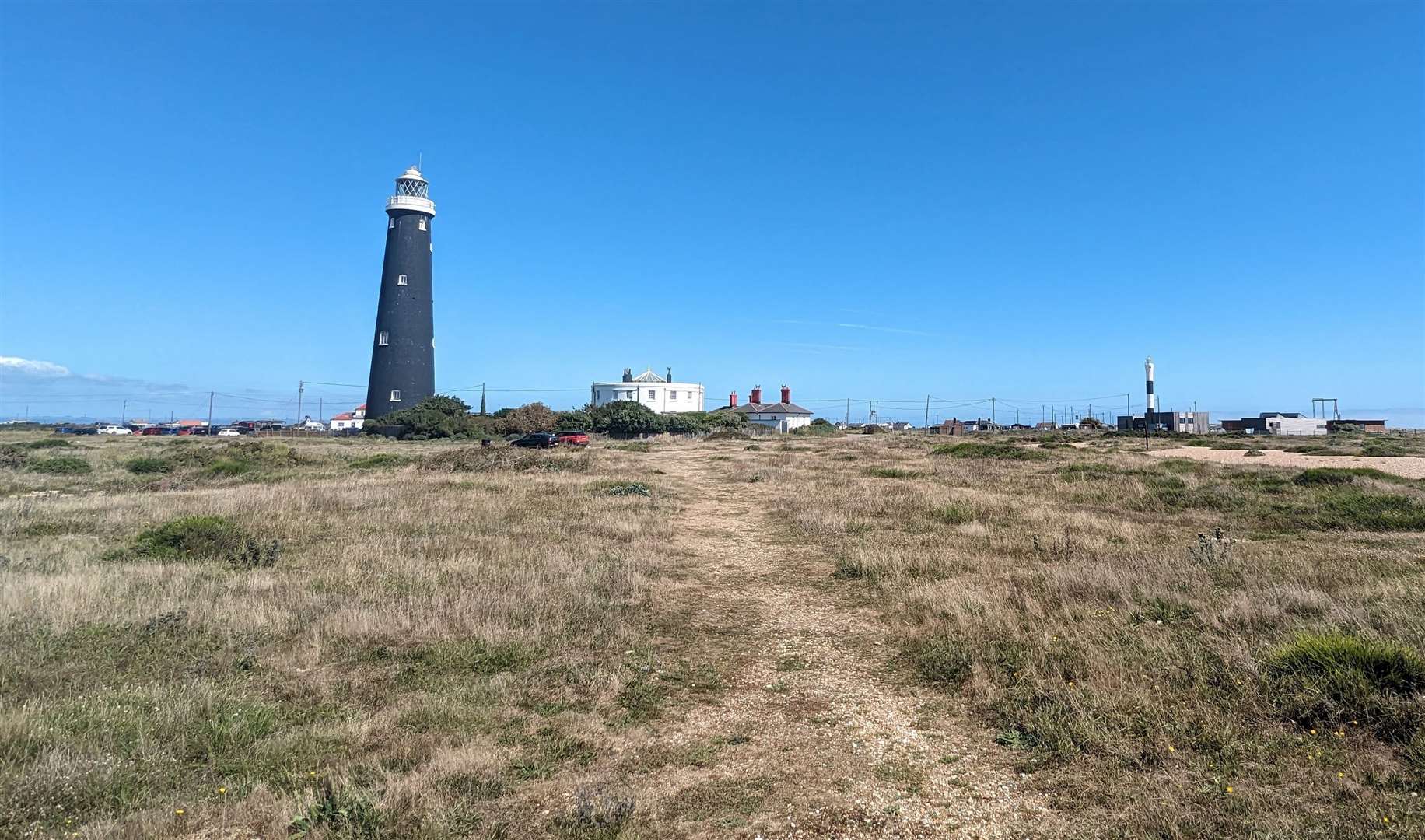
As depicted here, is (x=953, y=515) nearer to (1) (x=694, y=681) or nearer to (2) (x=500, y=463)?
(1) (x=694, y=681)

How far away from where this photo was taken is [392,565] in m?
10.4

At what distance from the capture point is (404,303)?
55.3 metres

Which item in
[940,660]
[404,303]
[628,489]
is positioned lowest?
[940,660]

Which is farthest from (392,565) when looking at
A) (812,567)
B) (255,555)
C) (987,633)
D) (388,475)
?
(388,475)

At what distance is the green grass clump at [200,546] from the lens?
422 inches

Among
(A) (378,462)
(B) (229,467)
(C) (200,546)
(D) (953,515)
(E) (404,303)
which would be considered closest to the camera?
(C) (200,546)

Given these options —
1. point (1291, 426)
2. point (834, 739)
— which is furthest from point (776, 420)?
point (834, 739)

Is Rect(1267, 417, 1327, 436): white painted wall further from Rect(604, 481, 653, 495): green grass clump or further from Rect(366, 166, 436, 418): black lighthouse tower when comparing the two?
Rect(366, 166, 436, 418): black lighthouse tower

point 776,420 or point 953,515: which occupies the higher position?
point 776,420

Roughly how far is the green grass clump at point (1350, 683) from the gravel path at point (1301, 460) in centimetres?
2465

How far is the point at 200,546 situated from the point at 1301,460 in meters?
41.8

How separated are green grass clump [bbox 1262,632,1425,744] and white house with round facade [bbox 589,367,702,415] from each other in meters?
77.1

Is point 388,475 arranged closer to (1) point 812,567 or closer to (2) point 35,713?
(1) point 812,567

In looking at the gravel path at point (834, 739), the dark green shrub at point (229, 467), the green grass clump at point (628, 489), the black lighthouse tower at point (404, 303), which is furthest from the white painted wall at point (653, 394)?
the gravel path at point (834, 739)
